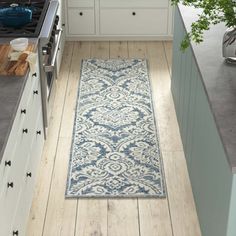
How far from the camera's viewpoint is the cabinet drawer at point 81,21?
5.48m

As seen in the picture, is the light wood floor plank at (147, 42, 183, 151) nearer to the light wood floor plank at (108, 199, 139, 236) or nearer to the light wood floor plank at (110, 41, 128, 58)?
the light wood floor plank at (110, 41, 128, 58)

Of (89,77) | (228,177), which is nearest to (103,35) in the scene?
(89,77)

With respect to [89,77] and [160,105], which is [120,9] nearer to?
[89,77]

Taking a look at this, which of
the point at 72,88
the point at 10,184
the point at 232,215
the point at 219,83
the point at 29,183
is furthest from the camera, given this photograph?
the point at 72,88

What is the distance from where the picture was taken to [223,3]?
242 centimetres

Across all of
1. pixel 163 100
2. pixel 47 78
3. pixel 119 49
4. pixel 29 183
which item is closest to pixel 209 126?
pixel 29 183

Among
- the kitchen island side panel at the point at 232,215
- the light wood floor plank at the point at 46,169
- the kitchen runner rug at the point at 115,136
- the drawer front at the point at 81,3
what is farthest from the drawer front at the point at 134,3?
the kitchen island side panel at the point at 232,215

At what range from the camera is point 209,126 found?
255 centimetres

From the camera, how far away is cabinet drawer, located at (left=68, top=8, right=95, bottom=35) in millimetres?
5480

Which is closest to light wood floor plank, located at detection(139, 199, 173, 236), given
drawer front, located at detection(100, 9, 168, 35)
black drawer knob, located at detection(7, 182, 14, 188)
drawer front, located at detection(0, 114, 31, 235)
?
drawer front, located at detection(0, 114, 31, 235)

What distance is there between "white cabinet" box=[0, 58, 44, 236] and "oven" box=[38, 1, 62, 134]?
0.30ft

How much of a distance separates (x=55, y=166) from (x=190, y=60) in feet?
3.75

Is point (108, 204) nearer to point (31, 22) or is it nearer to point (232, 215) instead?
point (232, 215)

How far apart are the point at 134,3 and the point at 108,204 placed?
2.87 meters
